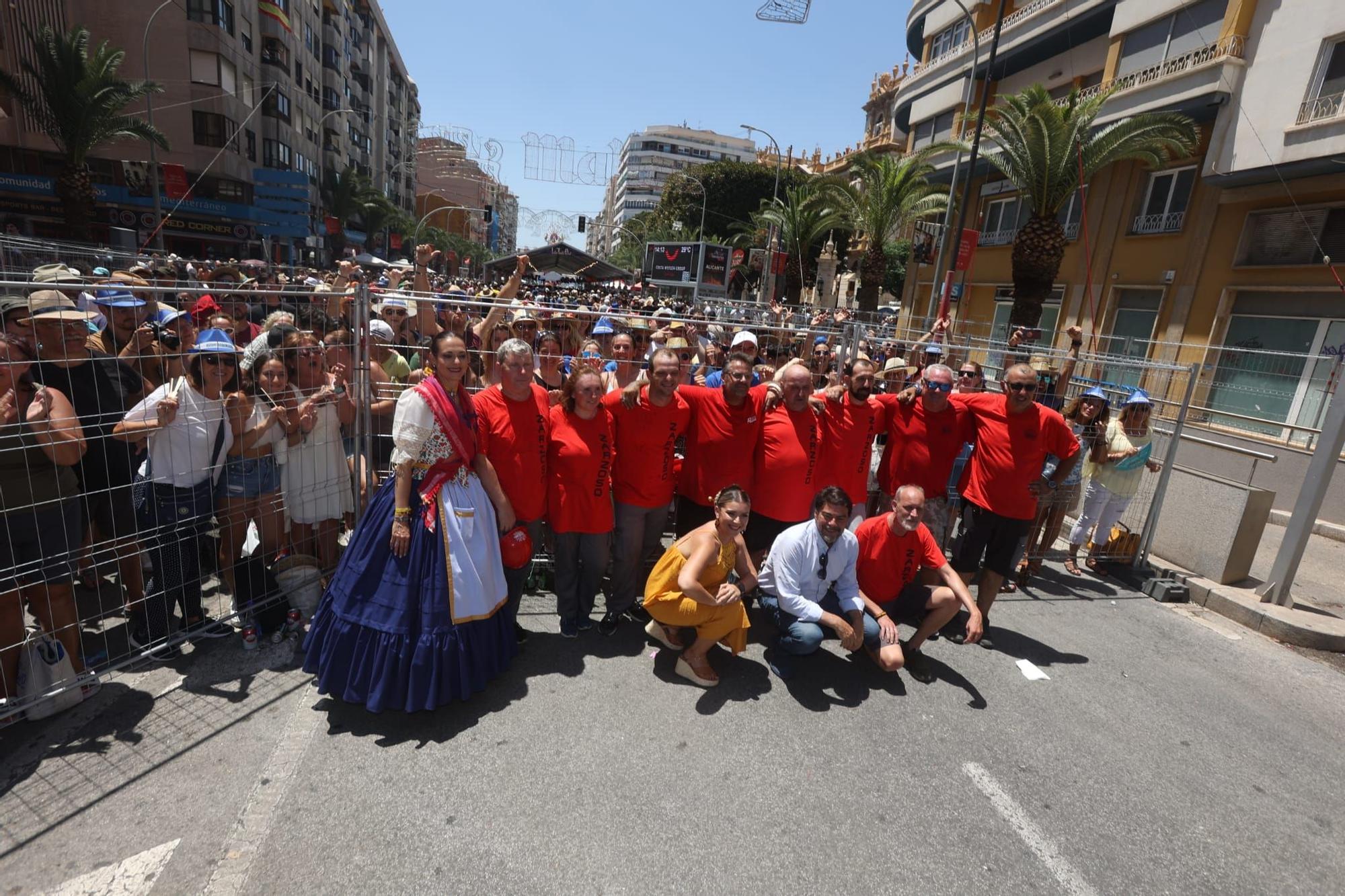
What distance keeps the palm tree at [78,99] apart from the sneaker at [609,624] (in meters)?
24.2

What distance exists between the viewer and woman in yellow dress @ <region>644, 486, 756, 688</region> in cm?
373

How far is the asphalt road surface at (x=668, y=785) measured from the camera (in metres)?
2.52

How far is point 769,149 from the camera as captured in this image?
67688mm

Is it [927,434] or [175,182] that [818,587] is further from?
[175,182]

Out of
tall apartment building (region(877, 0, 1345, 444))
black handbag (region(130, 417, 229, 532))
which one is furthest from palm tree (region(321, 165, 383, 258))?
black handbag (region(130, 417, 229, 532))

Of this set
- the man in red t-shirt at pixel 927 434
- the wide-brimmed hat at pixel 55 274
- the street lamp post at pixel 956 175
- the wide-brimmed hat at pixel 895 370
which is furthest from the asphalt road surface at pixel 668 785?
A: the street lamp post at pixel 956 175

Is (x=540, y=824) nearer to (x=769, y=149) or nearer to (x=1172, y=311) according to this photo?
(x=1172, y=311)

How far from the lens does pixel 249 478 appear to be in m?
3.80

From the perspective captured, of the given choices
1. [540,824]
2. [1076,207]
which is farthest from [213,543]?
[1076,207]

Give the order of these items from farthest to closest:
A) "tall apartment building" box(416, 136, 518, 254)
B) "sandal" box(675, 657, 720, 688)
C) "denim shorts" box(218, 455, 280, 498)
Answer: "tall apartment building" box(416, 136, 518, 254)
"sandal" box(675, 657, 720, 688)
"denim shorts" box(218, 455, 280, 498)

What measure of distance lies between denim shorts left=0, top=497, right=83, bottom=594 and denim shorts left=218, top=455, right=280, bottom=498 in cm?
65

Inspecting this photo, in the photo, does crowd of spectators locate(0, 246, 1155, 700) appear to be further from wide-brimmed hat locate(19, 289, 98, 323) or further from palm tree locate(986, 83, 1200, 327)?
palm tree locate(986, 83, 1200, 327)

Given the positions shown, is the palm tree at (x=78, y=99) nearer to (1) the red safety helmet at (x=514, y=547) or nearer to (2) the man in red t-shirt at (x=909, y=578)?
(1) the red safety helmet at (x=514, y=547)

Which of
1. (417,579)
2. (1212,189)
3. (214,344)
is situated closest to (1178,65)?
(1212,189)
